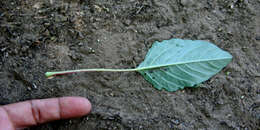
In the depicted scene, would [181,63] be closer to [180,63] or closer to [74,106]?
[180,63]

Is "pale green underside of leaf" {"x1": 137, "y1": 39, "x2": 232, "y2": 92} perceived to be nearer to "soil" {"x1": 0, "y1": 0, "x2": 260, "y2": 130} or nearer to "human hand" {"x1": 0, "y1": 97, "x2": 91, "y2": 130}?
"soil" {"x1": 0, "y1": 0, "x2": 260, "y2": 130}

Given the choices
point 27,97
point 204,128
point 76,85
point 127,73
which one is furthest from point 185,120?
point 27,97

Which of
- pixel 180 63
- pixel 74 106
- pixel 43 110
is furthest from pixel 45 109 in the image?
pixel 180 63

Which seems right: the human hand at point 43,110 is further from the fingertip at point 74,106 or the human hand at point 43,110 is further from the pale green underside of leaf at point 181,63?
the pale green underside of leaf at point 181,63

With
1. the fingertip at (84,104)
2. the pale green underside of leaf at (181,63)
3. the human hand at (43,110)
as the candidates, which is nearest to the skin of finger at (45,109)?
the human hand at (43,110)

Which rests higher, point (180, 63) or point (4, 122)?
point (180, 63)

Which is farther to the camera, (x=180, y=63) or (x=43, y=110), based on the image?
(x=180, y=63)
